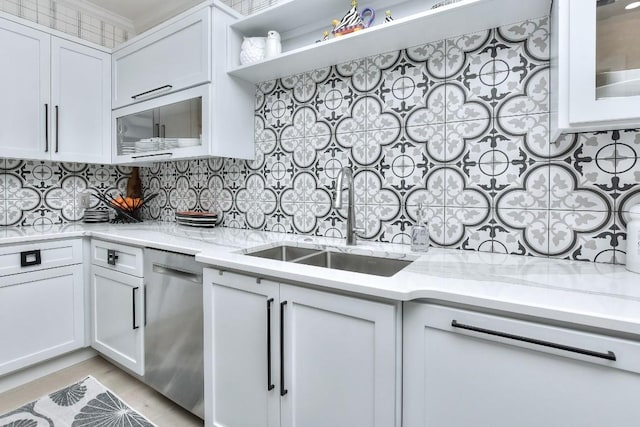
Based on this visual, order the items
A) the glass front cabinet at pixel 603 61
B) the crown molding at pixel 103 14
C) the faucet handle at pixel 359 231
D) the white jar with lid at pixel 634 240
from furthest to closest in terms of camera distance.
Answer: the crown molding at pixel 103 14 → the faucet handle at pixel 359 231 → the white jar with lid at pixel 634 240 → the glass front cabinet at pixel 603 61

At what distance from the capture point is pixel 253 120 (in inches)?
84.5

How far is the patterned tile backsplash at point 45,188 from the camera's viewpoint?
232 cm

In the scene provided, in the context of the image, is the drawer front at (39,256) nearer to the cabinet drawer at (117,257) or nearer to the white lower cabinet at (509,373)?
the cabinet drawer at (117,257)

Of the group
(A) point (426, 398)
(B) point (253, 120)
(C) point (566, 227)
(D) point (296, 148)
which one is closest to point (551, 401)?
A: (A) point (426, 398)

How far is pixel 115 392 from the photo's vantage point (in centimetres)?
187

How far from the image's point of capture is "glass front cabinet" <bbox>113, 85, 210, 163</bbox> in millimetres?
1960

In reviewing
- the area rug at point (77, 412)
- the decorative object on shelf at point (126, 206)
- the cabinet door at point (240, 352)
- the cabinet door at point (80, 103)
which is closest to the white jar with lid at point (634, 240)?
the cabinet door at point (240, 352)

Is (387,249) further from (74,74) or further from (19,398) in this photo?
(74,74)

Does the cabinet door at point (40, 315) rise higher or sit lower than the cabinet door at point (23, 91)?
lower

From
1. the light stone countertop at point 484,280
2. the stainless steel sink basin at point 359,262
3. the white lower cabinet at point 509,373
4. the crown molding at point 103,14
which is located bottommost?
the white lower cabinet at point 509,373

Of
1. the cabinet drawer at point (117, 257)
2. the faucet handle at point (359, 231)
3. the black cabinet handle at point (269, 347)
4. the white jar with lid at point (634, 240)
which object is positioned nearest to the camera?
the white jar with lid at point (634, 240)

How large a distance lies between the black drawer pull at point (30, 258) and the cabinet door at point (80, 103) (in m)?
0.70

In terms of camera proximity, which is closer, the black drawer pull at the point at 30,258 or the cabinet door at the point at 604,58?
the cabinet door at the point at 604,58

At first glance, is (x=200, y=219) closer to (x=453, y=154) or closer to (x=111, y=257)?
(x=111, y=257)
